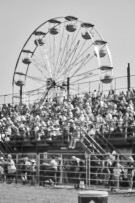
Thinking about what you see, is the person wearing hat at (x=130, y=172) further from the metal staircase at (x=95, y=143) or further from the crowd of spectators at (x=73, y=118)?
the metal staircase at (x=95, y=143)

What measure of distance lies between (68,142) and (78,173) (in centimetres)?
602

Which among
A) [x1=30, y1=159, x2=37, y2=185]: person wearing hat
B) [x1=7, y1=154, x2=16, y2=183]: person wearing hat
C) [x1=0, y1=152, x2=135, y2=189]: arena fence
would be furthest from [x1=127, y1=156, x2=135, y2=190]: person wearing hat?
[x1=7, y1=154, x2=16, y2=183]: person wearing hat

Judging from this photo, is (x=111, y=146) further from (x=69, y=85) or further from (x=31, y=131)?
(x=69, y=85)

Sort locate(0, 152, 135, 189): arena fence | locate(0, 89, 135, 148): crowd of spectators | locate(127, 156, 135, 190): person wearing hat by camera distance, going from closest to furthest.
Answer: locate(127, 156, 135, 190): person wearing hat, locate(0, 152, 135, 189): arena fence, locate(0, 89, 135, 148): crowd of spectators

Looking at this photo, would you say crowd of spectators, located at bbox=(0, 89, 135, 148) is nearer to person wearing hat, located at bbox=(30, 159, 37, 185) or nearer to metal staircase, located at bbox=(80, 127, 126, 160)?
metal staircase, located at bbox=(80, 127, 126, 160)

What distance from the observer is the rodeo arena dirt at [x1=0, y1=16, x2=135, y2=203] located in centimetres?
1847

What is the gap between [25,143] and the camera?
3111 cm

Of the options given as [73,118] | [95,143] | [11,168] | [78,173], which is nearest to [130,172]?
[78,173]

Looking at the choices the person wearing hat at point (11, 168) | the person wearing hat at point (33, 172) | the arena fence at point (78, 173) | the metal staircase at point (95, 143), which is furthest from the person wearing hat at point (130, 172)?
the person wearing hat at point (11, 168)

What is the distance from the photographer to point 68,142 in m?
26.7

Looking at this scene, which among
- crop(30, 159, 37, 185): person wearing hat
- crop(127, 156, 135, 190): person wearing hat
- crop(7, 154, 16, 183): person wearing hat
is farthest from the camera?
crop(7, 154, 16, 183): person wearing hat

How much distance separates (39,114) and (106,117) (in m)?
7.39

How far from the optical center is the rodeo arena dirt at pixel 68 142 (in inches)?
727

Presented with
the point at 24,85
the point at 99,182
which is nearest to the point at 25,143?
the point at 24,85
